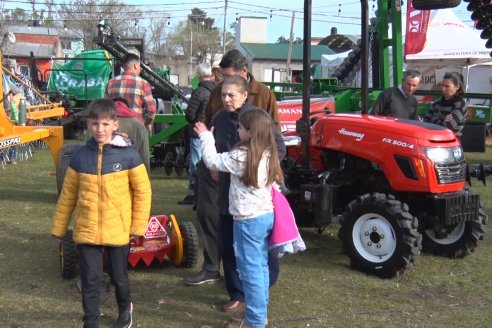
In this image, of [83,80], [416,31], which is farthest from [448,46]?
[83,80]

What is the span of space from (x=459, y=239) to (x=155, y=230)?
2649 millimetres

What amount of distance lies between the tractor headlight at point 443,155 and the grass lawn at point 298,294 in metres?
0.95

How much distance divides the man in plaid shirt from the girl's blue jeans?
2.43m

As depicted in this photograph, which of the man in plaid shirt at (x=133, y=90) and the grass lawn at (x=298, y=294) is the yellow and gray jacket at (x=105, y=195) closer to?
the grass lawn at (x=298, y=294)

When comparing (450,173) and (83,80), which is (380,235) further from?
(83,80)

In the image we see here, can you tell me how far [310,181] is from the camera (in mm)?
5496

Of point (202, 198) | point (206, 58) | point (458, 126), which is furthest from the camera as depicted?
point (206, 58)

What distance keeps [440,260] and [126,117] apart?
297 cm

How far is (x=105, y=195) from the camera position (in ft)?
11.3

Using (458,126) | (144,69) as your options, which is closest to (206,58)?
(144,69)

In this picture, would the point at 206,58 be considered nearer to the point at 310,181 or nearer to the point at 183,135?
the point at 183,135

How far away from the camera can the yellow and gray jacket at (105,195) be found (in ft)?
11.3

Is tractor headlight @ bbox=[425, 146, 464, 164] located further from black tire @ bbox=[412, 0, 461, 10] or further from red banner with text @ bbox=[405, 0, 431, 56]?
red banner with text @ bbox=[405, 0, 431, 56]

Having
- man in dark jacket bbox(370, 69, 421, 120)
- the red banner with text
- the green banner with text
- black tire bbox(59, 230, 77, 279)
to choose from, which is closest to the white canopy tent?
the red banner with text
